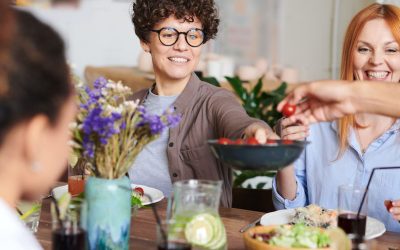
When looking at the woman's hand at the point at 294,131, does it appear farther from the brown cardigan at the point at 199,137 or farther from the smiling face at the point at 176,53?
the smiling face at the point at 176,53

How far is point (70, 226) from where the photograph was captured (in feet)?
4.52

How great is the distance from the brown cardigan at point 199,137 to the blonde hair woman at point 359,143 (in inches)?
10.8

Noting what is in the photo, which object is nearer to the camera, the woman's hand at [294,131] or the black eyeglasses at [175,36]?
the woman's hand at [294,131]

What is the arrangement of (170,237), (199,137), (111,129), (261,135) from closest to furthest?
(170,237) < (111,129) < (261,135) < (199,137)

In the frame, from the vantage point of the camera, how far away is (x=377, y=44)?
2301 mm

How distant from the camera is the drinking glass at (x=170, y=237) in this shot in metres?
1.36

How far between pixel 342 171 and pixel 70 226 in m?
1.19

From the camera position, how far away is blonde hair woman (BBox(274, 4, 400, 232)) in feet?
7.34

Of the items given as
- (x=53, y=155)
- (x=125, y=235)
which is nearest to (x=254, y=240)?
(x=125, y=235)

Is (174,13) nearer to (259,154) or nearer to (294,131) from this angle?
(294,131)

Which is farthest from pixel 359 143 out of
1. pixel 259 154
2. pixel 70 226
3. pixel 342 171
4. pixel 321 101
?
pixel 70 226

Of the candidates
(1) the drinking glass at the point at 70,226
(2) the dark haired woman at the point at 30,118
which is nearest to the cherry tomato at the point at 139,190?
(1) the drinking glass at the point at 70,226

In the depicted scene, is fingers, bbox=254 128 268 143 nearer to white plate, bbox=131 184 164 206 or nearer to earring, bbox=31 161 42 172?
white plate, bbox=131 184 164 206

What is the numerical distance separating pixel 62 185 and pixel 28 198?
1.28m
